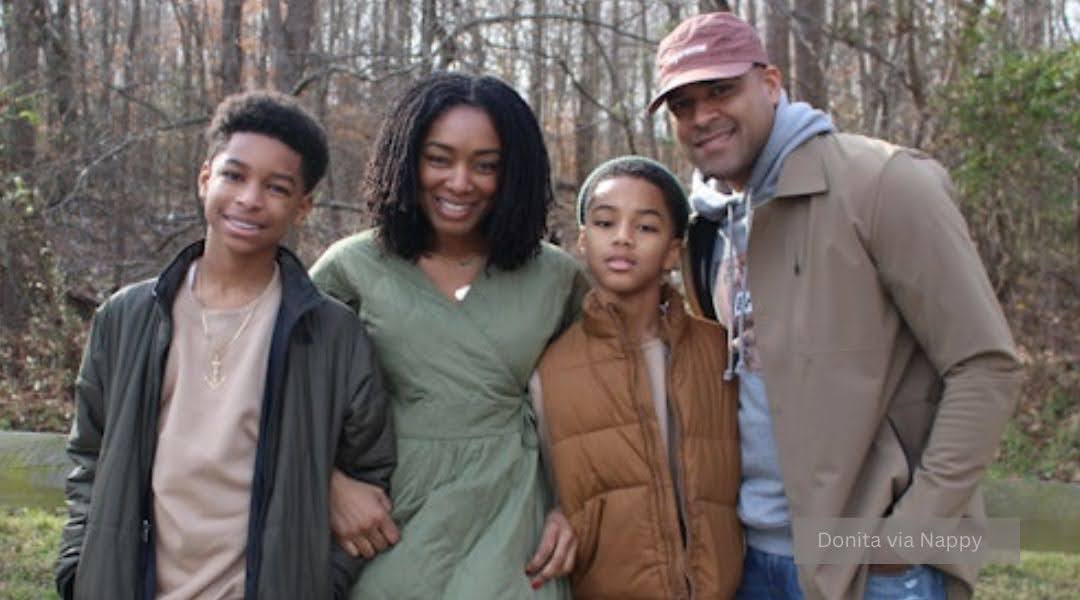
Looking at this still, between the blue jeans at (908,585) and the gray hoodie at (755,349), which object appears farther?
the gray hoodie at (755,349)

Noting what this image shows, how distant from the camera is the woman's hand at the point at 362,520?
270 cm

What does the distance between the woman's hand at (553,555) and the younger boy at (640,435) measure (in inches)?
1.7

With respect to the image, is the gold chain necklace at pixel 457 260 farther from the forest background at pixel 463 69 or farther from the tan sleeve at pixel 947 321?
the forest background at pixel 463 69

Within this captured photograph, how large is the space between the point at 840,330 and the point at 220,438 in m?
1.38

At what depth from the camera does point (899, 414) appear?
2.66 meters

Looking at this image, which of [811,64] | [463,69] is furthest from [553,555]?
[811,64]

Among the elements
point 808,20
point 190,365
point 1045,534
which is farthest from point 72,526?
point 808,20

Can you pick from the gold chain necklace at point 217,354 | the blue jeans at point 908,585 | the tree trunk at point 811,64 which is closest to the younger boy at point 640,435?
the blue jeans at point 908,585

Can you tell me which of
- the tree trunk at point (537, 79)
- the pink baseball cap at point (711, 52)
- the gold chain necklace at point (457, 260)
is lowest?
the gold chain necklace at point (457, 260)

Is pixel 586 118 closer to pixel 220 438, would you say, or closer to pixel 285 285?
pixel 285 285

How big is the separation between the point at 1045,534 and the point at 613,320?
5049 millimetres

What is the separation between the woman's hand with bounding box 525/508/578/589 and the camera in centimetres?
276

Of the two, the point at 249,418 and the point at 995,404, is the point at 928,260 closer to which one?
the point at 995,404

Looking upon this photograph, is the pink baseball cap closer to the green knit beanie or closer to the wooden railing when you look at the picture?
the green knit beanie
